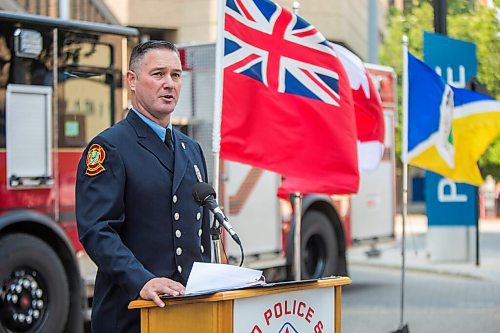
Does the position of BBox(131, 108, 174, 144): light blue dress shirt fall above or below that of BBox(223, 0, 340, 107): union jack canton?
below

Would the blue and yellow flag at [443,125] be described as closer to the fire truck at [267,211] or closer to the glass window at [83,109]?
the fire truck at [267,211]

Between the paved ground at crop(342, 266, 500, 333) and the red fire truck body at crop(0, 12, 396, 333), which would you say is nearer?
the red fire truck body at crop(0, 12, 396, 333)

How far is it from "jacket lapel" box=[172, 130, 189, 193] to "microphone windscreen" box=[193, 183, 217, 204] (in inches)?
2.7

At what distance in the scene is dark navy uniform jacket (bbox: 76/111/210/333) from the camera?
3.69 meters

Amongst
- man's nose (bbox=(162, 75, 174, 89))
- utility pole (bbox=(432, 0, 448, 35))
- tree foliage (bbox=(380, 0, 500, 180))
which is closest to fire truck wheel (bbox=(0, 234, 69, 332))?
man's nose (bbox=(162, 75, 174, 89))

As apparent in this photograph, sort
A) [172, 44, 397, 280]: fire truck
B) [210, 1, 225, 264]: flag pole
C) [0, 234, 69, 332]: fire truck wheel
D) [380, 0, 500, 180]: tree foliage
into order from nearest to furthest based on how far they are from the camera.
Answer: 1. [210, 1, 225, 264]: flag pole
2. [0, 234, 69, 332]: fire truck wheel
3. [172, 44, 397, 280]: fire truck
4. [380, 0, 500, 180]: tree foliage

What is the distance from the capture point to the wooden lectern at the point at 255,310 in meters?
3.56

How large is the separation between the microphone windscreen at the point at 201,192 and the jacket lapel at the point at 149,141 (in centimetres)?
11

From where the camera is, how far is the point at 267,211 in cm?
1233

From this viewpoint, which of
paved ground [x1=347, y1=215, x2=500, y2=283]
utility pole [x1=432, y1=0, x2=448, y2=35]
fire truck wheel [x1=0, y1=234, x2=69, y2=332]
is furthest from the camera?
utility pole [x1=432, y1=0, x2=448, y2=35]

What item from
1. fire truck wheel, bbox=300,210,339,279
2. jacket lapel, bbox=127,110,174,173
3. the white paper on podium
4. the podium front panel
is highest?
jacket lapel, bbox=127,110,174,173

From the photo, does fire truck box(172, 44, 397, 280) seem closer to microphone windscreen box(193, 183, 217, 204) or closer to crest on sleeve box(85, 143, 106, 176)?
microphone windscreen box(193, 183, 217, 204)

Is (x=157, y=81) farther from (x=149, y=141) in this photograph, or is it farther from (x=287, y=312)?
(x=287, y=312)

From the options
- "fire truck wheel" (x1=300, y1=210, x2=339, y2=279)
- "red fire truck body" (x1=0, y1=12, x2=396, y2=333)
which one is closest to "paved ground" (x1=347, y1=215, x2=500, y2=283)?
"fire truck wheel" (x1=300, y1=210, x2=339, y2=279)
